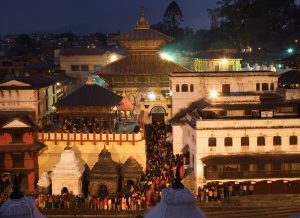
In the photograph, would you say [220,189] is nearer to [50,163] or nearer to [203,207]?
[203,207]

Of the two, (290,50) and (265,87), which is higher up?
(290,50)

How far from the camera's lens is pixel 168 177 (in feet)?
102

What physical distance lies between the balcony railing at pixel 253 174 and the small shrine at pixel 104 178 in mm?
5303

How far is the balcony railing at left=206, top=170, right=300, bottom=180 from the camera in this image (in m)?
30.5

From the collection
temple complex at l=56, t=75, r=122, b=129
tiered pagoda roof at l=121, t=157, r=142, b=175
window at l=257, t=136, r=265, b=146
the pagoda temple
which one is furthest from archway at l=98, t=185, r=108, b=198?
the pagoda temple

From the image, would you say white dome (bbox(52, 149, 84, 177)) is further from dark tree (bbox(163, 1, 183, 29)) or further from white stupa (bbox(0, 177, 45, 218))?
dark tree (bbox(163, 1, 183, 29))

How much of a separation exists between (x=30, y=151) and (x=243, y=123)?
12607 mm

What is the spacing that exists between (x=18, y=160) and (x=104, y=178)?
572cm

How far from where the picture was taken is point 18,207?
9953mm

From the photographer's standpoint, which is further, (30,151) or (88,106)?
(88,106)

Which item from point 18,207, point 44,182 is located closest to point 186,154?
point 44,182

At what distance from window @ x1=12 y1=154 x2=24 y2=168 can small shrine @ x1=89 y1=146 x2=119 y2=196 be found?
4831 millimetres

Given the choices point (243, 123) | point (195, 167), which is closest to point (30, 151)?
point (195, 167)

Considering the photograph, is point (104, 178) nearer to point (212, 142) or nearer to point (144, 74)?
point (212, 142)
